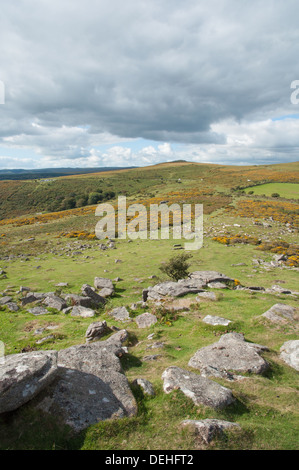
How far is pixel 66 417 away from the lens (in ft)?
19.5

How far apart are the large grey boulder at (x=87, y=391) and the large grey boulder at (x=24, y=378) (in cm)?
35

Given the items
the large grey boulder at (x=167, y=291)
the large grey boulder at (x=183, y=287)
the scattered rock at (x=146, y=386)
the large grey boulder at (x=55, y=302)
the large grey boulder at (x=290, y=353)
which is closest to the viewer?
the scattered rock at (x=146, y=386)

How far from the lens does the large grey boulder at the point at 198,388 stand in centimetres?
674

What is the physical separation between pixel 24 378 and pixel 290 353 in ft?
30.6

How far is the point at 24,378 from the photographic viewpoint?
20.0 feet

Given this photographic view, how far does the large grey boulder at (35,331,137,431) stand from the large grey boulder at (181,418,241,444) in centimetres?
155

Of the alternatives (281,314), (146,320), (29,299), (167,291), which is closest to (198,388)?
(146,320)

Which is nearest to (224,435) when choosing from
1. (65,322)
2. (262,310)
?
(262,310)

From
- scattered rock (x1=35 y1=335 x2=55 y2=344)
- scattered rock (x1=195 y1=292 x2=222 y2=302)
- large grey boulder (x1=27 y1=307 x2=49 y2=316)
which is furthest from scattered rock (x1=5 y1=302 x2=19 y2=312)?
scattered rock (x1=195 y1=292 x2=222 y2=302)

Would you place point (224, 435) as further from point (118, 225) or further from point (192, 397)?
point (118, 225)

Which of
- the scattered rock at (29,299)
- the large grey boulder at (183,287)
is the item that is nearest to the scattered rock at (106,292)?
the large grey boulder at (183,287)

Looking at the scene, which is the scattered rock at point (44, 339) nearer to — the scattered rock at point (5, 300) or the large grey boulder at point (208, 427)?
the scattered rock at point (5, 300)

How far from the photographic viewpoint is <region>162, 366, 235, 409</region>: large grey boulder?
6.74m
